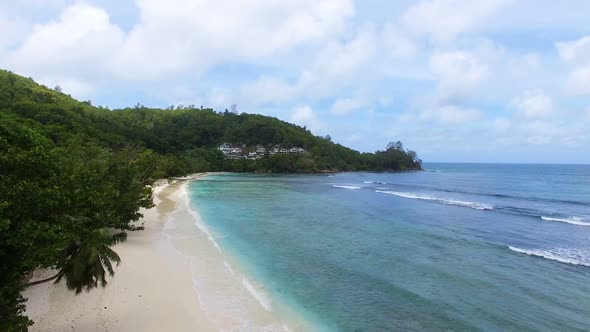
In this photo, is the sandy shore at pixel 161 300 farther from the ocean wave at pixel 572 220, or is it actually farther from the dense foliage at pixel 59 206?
the ocean wave at pixel 572 220

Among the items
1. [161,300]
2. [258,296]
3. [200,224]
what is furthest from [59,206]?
[200,224]

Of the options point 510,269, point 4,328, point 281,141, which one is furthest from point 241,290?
point 281,141

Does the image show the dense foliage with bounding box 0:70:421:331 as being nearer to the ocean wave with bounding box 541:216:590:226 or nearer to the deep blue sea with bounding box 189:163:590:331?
the deep blue sea with bounding box 189:163:590:331

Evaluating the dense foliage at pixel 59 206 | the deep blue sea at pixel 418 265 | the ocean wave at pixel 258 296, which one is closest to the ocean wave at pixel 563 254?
the deep blue sea at pixel 418 265

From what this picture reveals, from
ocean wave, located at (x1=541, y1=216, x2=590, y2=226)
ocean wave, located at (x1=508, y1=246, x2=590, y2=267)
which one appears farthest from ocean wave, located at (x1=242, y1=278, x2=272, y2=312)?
ocean wave, located at (x1=541, y1=216, x2=590, y2=226)

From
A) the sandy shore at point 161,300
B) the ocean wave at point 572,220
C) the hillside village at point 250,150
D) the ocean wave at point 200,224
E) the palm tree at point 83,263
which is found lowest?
the sandy shore at point 161,300
